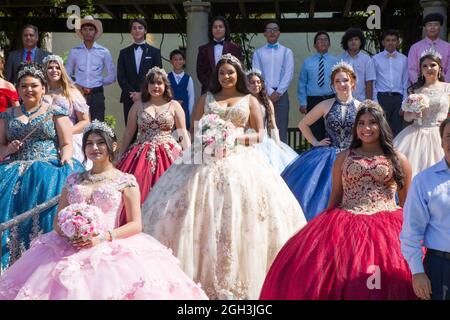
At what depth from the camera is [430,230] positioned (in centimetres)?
449

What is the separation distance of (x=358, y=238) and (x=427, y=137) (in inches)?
159

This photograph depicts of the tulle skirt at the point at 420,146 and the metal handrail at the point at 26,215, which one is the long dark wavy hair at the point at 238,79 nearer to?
the metal handrail at the point at 26,215

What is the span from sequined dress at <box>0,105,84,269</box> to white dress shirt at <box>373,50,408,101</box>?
519 cm

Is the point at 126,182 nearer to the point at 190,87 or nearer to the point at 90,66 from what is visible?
the point at 90,66

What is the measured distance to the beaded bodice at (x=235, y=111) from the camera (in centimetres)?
725

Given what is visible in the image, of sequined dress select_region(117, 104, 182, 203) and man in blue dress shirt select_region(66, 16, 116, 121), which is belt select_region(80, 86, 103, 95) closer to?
man in blue dress shirt select_region(66, 16, 116, 121)

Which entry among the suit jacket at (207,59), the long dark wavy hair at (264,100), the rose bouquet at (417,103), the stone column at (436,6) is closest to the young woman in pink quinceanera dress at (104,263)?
the rose bouquet at (417,103)

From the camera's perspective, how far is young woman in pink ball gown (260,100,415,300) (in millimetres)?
4898

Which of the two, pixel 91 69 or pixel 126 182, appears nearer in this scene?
pixel 126 182

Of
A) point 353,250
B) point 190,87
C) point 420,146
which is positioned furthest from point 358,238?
point 190,87

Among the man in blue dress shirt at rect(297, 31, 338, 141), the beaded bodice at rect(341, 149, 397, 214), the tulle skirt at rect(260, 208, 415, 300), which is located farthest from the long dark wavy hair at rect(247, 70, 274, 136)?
the tulle skirt at rect(260, 208, 415, 300)

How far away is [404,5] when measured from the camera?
48.6 feet

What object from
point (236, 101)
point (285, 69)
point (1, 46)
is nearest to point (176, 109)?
point (236, 101)

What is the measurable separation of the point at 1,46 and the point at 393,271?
11117 millimetres
